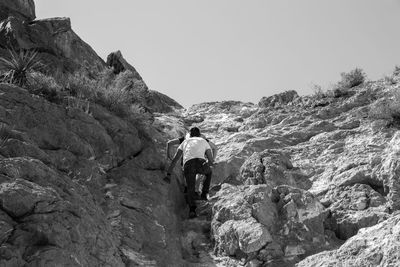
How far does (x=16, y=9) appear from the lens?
14602mm

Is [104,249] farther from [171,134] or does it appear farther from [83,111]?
[171,134]

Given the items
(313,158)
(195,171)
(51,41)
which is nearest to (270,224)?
(195,171)

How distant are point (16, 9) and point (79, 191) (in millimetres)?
8818

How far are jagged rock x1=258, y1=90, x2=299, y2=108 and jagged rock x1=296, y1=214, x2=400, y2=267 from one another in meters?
7.87

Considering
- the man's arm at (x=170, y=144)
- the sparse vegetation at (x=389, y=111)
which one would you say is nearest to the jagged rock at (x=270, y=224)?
the man's arm at (x=170, y=144)

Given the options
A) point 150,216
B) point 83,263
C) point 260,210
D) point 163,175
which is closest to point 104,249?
point 83,263

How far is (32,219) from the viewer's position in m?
6.11

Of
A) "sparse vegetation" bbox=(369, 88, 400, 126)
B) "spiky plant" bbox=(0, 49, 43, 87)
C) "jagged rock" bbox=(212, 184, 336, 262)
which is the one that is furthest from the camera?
"sparse vegetation" bbox=(369, 88, 400, 126)

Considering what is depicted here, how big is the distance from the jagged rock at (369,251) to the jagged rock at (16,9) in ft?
34.3

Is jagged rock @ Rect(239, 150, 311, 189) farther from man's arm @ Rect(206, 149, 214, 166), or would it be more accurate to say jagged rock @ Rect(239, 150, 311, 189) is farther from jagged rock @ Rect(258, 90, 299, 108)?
jagged rock @ Rect(258, 90, 299, 108)

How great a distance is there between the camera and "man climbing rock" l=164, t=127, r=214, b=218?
9656 mm

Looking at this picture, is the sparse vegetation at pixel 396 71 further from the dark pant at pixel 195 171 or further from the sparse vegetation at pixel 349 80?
the dark pant at pixel 195 171

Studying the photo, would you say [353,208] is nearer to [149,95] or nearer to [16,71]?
[16,71]

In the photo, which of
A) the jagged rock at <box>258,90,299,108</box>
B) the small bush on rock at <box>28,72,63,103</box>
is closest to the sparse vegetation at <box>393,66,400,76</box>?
the jagged rock at <box>258,90,299,108</box>
